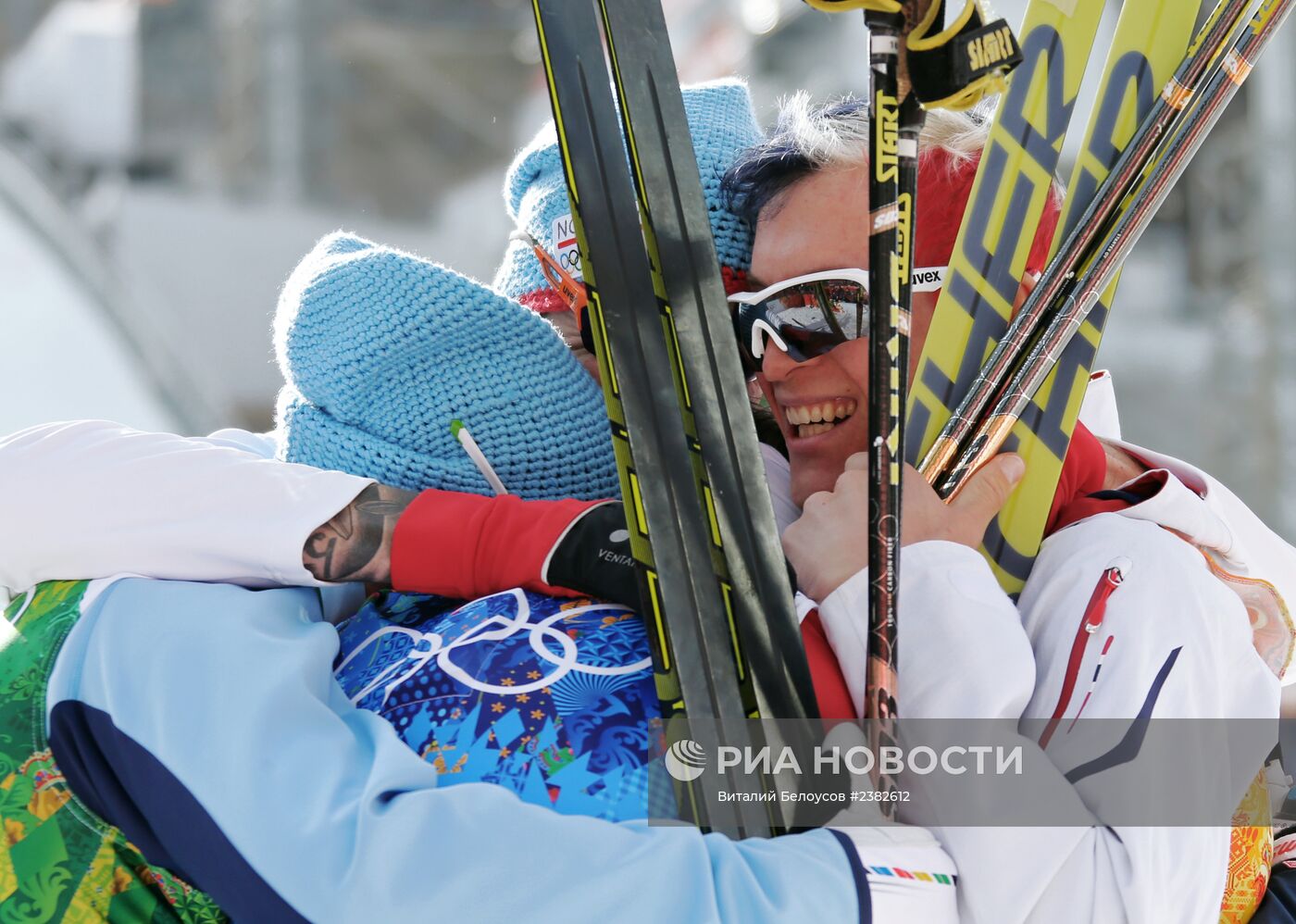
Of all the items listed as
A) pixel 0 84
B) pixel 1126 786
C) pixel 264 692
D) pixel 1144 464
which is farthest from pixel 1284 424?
pixel 0 84

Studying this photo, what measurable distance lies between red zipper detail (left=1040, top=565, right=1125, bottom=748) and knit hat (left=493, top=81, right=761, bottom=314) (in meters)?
0.48

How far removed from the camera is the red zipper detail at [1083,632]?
3.10 feet

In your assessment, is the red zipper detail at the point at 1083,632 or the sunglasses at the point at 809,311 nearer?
the red zipper detail at the point at 1083,632

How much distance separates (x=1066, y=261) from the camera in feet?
3.53

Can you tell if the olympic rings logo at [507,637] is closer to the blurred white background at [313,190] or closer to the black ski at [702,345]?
the black ski at [702,345]

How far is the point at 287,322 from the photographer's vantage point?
1.10 metres

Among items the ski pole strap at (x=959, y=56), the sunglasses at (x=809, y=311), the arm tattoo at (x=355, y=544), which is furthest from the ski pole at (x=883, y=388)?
the arm tattoo at (x=355, y=544)

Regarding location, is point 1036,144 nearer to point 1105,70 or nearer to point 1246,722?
point 1105,70

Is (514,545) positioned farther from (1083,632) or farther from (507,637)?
(1083,632)

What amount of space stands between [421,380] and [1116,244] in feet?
1.96

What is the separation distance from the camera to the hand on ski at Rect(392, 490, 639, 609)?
3.22ft

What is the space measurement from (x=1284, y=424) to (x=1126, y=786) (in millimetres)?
4613

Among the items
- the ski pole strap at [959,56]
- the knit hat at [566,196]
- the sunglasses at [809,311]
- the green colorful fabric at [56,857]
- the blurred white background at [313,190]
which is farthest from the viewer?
the blurred white background at [313,190]

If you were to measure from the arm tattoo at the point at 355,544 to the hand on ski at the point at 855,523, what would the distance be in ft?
1.09
